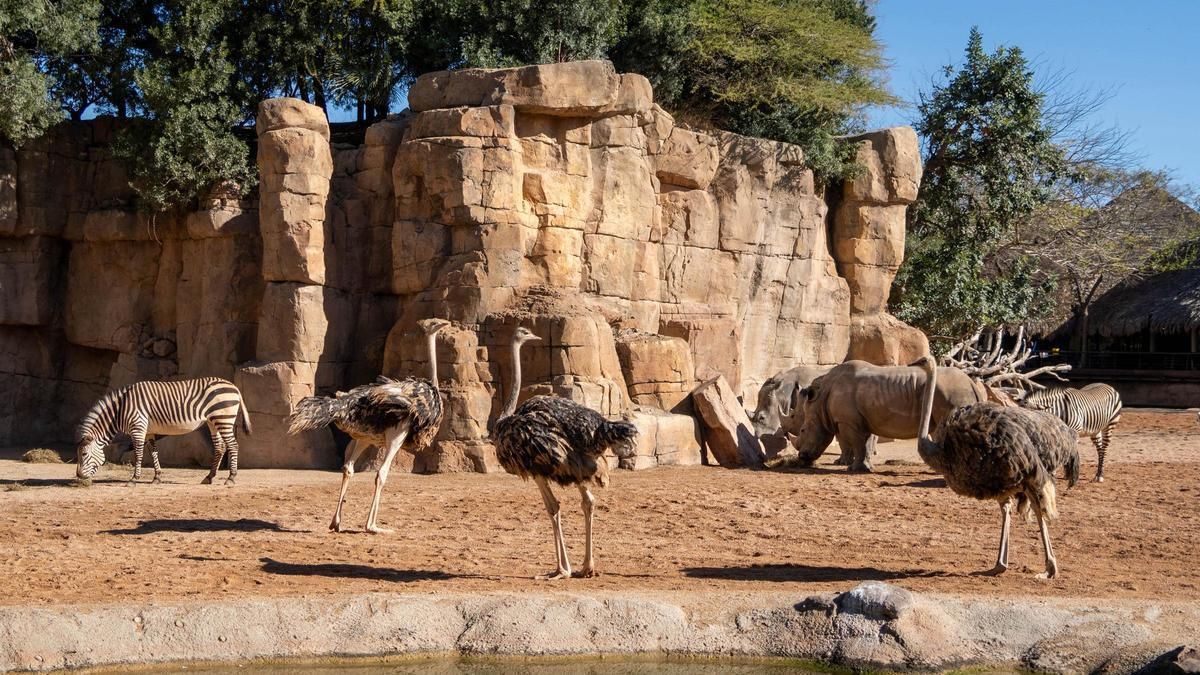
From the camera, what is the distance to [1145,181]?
100 feet

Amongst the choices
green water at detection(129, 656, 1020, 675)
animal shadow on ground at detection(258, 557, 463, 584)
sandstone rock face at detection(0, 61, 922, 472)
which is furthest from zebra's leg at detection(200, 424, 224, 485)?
green water at detection(129, 656, 1020, 675)

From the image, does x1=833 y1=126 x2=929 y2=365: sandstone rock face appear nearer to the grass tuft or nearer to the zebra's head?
the zebra's head

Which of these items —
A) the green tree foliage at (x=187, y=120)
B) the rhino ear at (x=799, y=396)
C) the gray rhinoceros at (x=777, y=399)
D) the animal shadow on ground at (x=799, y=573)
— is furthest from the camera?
the gray rhinoceros at (x=777, y=399)

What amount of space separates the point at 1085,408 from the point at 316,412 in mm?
9550

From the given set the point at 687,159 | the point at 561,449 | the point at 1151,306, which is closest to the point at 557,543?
the point at 561,449

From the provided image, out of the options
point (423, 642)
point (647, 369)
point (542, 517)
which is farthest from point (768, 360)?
point (423, 642)

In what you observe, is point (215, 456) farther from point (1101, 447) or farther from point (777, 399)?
point (1101, 447)

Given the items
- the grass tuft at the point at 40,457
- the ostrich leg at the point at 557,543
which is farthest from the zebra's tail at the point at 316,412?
the grass tuft at the point at 40,457

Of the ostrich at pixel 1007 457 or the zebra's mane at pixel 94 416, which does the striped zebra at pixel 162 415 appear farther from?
the ostrich at pixel 1007 457

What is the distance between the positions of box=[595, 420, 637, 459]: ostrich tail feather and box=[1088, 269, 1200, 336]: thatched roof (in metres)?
25.2

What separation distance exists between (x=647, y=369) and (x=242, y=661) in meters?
10.1

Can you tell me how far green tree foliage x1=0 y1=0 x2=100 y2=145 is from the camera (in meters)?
17.8

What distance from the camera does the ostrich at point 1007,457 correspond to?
361 inches

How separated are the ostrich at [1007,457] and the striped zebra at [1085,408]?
6.27 meters
